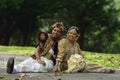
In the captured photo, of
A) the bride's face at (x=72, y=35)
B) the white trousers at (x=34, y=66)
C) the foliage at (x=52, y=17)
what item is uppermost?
the foliage at (x=52, y=17)

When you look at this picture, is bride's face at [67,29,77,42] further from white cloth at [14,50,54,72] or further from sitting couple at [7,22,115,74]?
white cloth at [14,50,54,72]

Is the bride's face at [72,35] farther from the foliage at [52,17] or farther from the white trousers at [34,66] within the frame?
the foliage at [52,17]

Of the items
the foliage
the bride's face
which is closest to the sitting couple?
the bride's face

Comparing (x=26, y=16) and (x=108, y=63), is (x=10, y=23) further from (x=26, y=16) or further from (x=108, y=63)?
(x=108, y=63)

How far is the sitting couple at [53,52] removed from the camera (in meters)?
10.5

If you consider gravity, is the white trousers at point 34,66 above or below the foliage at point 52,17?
below

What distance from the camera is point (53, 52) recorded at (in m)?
10.9

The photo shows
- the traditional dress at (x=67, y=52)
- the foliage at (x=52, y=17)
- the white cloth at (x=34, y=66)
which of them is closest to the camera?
the white cloth at (x=34, y=66)

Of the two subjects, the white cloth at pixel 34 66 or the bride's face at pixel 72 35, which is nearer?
the white cloth at pixel 34 66

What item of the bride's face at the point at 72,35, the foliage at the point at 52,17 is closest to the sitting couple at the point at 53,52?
the bride's face at the point at 72,35

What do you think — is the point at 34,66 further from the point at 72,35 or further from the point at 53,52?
the point at 72,35

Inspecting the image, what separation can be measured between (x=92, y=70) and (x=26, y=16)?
101ft

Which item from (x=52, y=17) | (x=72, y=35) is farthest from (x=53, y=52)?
(x=52, y=17)

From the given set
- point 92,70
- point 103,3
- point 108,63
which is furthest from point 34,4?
point 92,70
